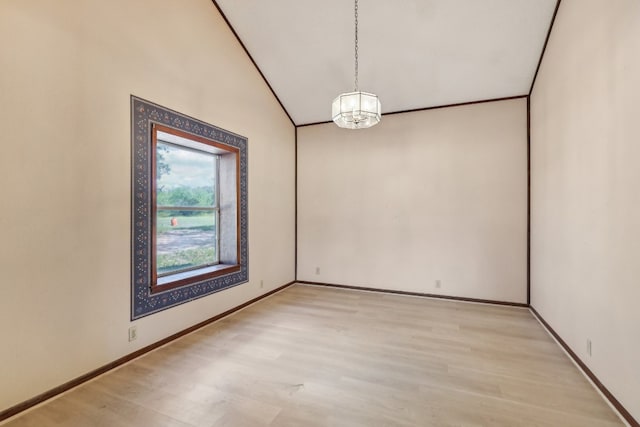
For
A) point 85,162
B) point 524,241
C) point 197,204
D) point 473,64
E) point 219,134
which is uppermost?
point 473,64

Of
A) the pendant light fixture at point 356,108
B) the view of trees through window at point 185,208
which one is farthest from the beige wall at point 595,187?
the view of trees through window at point 185,208

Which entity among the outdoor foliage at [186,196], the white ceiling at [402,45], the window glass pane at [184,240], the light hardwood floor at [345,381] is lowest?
the light hardwood floor at [345,381]

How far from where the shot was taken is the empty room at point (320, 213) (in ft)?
6.24

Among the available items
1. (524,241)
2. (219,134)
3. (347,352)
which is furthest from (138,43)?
(524,241)

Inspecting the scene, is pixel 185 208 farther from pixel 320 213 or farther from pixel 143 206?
pixel 320 213

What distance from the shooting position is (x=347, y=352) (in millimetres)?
2734

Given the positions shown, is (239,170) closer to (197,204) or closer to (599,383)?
(197,204)

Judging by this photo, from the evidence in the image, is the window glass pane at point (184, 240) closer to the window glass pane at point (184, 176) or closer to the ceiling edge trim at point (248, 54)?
the window glass pane at point (184, 176)

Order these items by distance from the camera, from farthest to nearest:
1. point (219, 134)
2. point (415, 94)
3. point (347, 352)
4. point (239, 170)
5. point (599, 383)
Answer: point (415, 94) → point (239, 170) → point (219, 134) → point (347, 352) → point (599, 383)

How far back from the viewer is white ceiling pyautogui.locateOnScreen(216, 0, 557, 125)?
3186mm

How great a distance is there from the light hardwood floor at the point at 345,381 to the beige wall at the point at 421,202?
1013 millimetres

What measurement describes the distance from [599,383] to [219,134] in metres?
4.23

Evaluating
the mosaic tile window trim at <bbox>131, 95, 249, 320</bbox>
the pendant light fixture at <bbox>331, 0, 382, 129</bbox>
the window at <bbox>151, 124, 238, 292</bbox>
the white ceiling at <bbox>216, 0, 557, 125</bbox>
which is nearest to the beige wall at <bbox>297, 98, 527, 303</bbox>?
the white ceiling at <bbox>216, 0, 557, 125</bbox>

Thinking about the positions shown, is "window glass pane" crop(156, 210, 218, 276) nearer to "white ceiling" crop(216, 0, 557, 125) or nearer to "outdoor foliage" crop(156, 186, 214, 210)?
"outdoor foliage" crop(156, 186, 214, 210)
